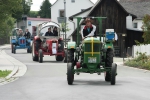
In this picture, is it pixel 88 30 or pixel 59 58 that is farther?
pixel 59 58

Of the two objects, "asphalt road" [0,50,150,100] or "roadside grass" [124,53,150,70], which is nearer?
"asphalt road" [0,50,150,100]

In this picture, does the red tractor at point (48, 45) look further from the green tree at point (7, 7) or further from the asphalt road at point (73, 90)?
the asphalt road at point (73, 90)

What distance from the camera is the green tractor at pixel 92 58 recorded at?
17.3m

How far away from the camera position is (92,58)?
57.4 feet

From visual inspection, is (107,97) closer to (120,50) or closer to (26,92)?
(26,92)

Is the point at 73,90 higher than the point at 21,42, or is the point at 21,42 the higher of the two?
the point at 21,42

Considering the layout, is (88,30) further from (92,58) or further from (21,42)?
(21,42)

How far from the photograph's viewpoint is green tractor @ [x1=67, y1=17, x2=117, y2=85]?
56.6 feet

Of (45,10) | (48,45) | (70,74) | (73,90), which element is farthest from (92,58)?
(45,10)

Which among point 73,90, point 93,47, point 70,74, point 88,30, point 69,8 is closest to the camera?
point 73,90

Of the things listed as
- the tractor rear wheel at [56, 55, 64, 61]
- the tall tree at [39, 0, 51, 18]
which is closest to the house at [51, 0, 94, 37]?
the tall tree at [39, 0, 51, 18]

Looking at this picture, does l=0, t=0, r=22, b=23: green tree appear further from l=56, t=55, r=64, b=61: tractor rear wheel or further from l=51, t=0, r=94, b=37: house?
l=51, t=0, r=94, b=37: house

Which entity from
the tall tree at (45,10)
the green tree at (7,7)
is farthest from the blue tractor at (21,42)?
the tall tree at (45,10)

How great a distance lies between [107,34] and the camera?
18688 millimetres
